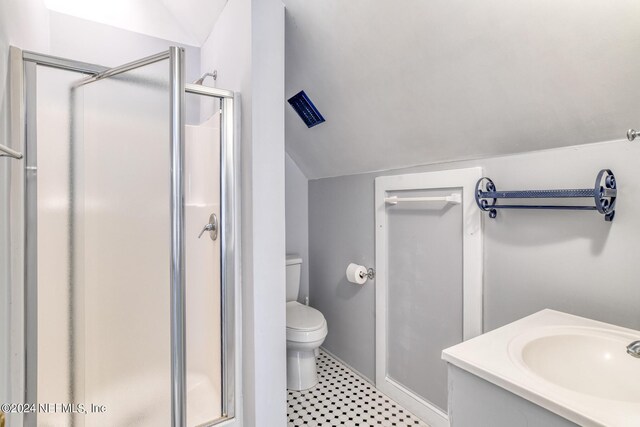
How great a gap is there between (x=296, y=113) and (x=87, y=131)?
4.27 ft

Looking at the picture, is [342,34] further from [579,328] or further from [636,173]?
[579,328]

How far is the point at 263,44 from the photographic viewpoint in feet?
4.91

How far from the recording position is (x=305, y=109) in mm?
2129

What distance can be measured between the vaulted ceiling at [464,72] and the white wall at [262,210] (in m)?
0.32

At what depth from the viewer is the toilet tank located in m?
2.60

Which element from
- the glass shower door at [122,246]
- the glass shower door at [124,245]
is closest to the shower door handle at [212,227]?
the glass shower door at [122,246]

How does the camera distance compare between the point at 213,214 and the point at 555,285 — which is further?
the point at 213,214

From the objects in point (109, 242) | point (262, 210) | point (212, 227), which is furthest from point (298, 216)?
point (109, 242)

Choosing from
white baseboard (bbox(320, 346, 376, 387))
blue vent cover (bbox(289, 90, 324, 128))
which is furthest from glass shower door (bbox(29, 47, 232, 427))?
white baseboard (bbox(320, 346, 376, 387))

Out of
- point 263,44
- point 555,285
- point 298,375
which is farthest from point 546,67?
point 298,375

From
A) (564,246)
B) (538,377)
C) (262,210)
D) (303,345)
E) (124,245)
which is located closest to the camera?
(538,377)

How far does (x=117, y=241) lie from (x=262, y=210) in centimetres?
58

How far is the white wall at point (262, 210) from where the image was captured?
1.46 metres

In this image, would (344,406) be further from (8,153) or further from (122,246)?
(8,153)
